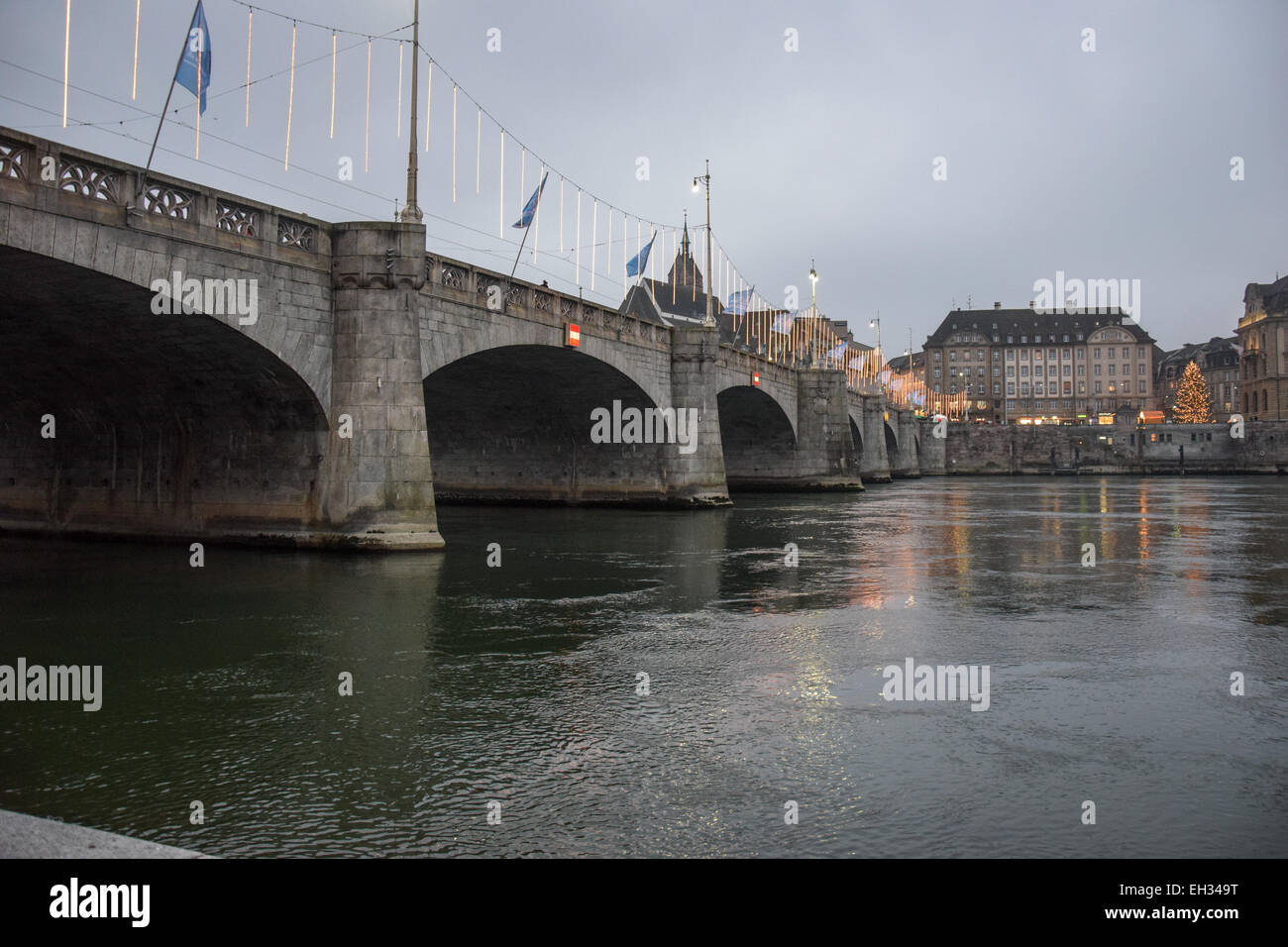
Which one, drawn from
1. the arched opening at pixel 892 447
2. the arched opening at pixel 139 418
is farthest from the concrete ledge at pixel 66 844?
the arched opening at pixel 892 447

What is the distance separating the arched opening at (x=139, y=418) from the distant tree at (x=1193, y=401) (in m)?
139

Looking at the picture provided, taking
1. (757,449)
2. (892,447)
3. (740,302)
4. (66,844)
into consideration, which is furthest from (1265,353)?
(66,844)

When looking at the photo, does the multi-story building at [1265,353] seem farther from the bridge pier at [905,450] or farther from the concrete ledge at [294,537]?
the concrete ledge at [294,537]

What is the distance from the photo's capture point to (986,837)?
5430mm

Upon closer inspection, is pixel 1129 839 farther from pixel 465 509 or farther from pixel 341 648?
pixel 465 509

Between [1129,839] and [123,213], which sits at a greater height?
[123,213]

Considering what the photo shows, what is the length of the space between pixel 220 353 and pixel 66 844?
669 inches

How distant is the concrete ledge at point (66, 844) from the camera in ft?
14.3

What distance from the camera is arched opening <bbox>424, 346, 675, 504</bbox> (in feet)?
118

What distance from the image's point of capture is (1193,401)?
135 m

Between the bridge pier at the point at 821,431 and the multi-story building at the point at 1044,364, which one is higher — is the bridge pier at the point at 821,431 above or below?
below

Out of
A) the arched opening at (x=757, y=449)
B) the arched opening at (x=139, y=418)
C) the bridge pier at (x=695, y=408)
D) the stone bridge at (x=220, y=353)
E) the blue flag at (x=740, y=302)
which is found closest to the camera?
the stone bridge at (x=220, y=353)
